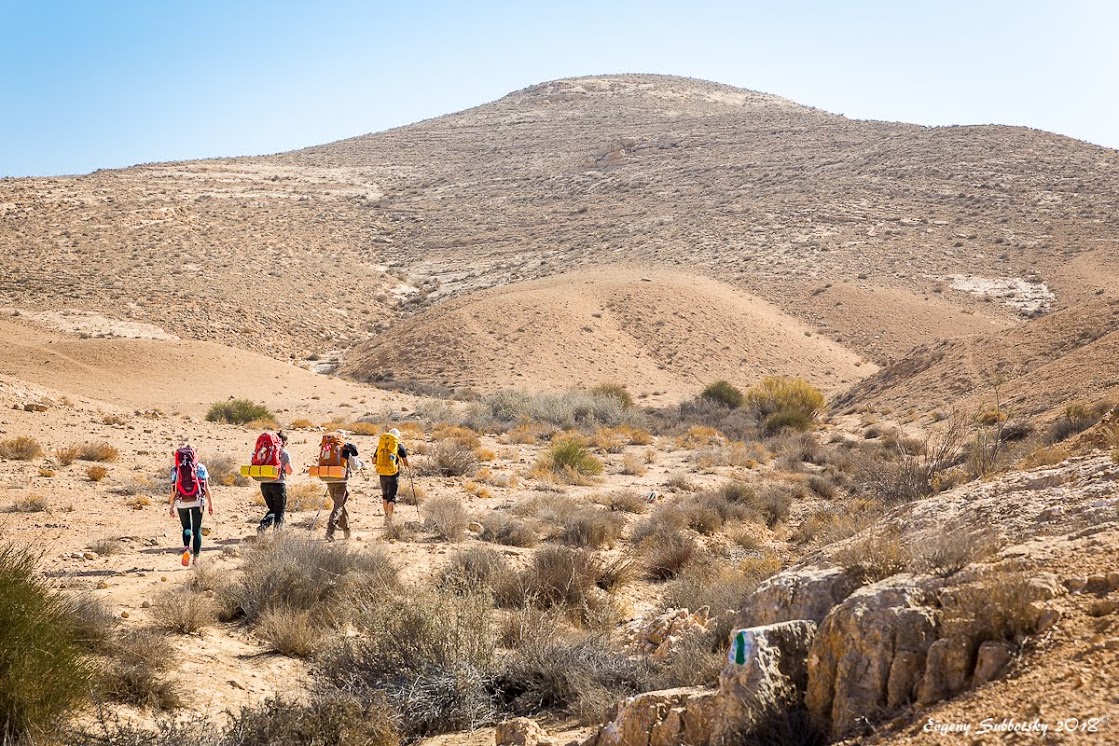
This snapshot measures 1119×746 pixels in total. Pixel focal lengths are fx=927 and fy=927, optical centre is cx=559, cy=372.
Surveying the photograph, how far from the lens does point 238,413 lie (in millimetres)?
28750

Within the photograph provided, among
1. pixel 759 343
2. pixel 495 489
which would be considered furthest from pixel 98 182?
pixel 495 489

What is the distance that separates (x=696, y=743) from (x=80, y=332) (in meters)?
43.0

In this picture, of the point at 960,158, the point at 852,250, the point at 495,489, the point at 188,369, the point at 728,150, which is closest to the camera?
the point at 495,489

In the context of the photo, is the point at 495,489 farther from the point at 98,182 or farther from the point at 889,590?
the point at 98,182

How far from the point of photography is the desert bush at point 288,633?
8680 millimetres

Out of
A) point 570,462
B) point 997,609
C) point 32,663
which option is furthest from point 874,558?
point 570,462

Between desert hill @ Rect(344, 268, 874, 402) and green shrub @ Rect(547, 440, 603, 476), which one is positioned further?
desert hill @ Rect(344, 268, 874, 402)

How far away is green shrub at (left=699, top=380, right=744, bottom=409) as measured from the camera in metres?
35.5

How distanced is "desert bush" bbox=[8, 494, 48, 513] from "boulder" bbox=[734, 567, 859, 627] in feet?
41.6

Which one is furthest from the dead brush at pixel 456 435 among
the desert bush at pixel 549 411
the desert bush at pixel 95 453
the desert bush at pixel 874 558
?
the desert bush at pixel 874 558

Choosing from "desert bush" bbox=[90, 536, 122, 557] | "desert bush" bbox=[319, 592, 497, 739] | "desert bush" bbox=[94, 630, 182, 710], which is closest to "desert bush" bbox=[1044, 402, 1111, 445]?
"desert bush" bbox=[319, 592, 497, 739]

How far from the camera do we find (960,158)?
2438 inches

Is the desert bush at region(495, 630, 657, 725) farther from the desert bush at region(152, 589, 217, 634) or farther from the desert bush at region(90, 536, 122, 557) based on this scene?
the desert bush at region(90, 536, 122, 557)

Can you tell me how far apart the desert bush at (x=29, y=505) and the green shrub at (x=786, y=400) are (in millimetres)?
21830
